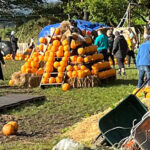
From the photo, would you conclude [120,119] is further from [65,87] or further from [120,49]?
[120,49]

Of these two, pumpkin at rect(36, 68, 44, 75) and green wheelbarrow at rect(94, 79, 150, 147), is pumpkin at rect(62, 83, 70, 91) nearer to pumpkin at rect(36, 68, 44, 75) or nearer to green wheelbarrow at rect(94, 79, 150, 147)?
pumpkin at rect(36, 68, 44, 75)

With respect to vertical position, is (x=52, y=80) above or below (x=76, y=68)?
below

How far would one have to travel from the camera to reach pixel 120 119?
5.43 meters

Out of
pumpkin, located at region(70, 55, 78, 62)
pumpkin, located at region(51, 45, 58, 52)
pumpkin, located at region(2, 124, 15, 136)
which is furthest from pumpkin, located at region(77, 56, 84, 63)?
pumpkin, located at region(2, 124, 15, 136)

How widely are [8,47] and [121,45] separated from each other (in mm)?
19128

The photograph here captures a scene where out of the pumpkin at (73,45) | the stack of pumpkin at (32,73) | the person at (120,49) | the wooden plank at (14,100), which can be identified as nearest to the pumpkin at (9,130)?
the wooden plank at (14,100)

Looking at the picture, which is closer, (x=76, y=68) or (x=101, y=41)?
(x=76, y=68)

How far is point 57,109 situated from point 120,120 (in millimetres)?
4454

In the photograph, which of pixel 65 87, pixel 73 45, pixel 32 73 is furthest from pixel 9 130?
pixel 32 73

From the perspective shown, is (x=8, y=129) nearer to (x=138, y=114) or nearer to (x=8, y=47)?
(x=138, y=114)

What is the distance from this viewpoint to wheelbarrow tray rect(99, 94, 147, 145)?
5.21 m

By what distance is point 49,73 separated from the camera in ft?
44.3

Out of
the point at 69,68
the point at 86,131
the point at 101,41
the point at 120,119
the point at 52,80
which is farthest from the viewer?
the point at 101,41

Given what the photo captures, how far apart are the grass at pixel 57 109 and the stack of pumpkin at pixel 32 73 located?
1.89ft
